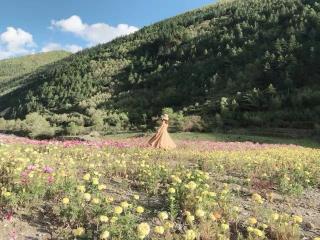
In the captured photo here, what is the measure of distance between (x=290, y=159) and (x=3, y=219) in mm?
11366

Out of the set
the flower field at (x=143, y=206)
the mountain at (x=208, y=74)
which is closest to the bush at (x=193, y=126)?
the mountain at (x=208, y=74)

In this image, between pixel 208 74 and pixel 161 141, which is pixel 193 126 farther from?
pixel 208 74

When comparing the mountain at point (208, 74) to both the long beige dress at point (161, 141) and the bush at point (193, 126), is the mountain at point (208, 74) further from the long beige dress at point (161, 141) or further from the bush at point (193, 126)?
the long beige dress at point (161, 141)

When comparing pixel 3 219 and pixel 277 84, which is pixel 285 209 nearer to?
pixel 3 219

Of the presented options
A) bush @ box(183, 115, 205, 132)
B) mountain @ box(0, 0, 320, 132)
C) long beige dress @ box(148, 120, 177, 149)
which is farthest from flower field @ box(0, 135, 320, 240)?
mountain @ box(0, 0, 320, 132)

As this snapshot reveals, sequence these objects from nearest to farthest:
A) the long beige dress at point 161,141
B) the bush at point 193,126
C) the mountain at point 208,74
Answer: the long beige dress at point 161,141 < the bush at point 193,126 < the mountain at point 208,74

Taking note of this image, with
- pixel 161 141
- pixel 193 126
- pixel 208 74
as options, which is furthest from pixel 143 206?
pixel 208 74

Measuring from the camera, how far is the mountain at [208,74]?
76.1m

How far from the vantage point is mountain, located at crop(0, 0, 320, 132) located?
7612 cm

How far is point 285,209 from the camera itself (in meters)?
10.2

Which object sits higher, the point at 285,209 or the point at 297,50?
the point at 297,50

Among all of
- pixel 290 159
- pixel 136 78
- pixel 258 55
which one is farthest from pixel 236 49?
pixel 290 159

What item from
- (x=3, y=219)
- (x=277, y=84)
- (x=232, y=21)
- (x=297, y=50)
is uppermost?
(x=232, y=21)

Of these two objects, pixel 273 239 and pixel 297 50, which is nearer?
pixel 273 239
